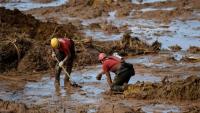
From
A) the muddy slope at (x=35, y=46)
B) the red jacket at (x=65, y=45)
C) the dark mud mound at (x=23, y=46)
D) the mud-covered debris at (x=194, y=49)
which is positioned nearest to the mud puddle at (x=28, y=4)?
the muddy slope at (x=35, y=46)

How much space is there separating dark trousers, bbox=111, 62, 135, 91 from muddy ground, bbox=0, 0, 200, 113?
21 cm

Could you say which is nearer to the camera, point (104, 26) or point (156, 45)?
point (156, 45)

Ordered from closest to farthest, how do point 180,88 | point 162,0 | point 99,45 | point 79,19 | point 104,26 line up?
1. point 180,88
2. point 99,45
3. point 104,26
4. point 79,19
5. point 162,0

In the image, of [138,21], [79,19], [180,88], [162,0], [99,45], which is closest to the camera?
[180,88]

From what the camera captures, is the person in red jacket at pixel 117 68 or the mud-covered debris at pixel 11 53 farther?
the mud-covered debris at pixel 11 53

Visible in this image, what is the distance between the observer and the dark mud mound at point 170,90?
12.4m

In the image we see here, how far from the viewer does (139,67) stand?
56.1ft

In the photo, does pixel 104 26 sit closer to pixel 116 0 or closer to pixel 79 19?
pixel 79 19

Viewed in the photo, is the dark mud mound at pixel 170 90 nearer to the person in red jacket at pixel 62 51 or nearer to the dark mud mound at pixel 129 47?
the person in red jacket at pixel 62 51

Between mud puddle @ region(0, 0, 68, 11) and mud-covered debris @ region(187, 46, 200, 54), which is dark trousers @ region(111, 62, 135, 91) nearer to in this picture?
mud-covered debris @ region(187, 46, 200, 54)

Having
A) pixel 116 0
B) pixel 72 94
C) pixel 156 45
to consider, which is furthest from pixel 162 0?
pixel 72 94

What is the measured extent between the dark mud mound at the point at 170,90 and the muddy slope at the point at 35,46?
16.5 feet

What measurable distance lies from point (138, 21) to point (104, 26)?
8.73 feet

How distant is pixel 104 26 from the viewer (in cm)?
2525
